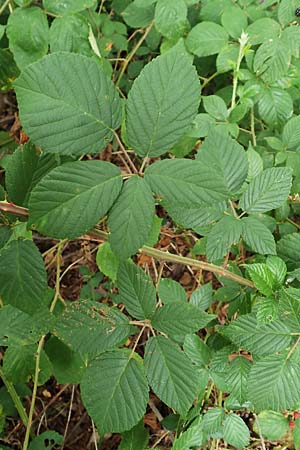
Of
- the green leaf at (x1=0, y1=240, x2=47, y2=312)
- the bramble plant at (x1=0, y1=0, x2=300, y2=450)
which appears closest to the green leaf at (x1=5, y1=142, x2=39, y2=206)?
the bramble plant at (x1=0, y1=0, x2=300, y2=450)

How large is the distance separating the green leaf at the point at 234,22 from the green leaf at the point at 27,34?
0.68m

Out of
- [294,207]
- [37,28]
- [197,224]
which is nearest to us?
[197,224]

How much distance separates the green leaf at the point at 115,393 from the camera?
1.04 meters

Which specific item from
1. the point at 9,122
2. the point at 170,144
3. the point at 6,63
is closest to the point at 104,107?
the point at 170,144

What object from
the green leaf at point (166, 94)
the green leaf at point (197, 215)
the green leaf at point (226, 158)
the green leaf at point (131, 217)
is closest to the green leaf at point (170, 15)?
the green leaf at point (226, 158)

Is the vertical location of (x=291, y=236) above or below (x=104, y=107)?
below

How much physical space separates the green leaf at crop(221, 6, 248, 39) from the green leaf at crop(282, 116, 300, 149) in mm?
400

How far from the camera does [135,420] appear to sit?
1.04 metres

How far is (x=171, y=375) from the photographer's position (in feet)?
3.52

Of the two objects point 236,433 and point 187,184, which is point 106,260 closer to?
point 236,433

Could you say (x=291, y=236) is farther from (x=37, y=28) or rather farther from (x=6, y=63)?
(x=6, y=63)

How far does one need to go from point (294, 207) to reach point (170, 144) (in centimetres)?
114

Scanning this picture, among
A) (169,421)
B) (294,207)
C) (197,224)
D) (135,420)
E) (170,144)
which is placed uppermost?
(170,144)

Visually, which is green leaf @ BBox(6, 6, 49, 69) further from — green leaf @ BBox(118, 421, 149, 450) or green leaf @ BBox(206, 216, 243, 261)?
green leaf @ BBox(118, 421, 149, 450)
